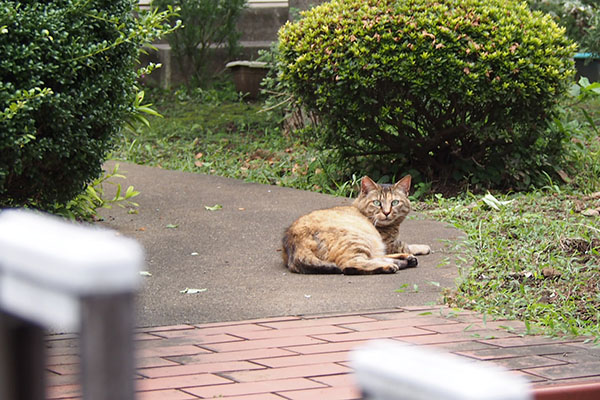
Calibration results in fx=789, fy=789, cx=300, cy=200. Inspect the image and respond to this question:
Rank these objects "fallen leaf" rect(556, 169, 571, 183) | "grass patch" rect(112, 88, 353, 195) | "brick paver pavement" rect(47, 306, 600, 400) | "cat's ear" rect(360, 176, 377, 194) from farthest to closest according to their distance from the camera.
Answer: "grass patch" rect(112, 88, 353, 195) → "fallen leaf" rect(556, 169, 571, 183) → "cat's ear" rect(360, 176, 377, 194) → "brick paver pavement" rect(47, 306, 600, 400)

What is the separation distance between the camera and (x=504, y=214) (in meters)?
6.56

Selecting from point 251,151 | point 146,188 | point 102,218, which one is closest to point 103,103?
point 102,218

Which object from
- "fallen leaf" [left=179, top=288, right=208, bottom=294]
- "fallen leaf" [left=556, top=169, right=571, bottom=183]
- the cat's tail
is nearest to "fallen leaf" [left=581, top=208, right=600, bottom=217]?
"fallen leaf" [left=556, top=169, right=571, bottom=183]

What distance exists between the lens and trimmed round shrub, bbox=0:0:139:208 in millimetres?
4438

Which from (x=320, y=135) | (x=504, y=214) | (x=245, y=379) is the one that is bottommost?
(x=245, y=379)

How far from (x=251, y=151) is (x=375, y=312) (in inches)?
262

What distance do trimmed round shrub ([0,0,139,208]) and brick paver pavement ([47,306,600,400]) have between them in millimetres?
1316

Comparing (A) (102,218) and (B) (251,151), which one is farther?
(B) (251,151)

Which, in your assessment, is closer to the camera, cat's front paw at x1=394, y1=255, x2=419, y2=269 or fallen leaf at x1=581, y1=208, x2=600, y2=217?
cat's front paw at x1=394, y1=255, x2=419, y2=269

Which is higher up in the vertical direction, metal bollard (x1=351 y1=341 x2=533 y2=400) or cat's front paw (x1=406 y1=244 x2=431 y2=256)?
metal bollard (x1=351 y1=341 x2=533 y2=400)

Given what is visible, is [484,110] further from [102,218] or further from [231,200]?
[102,218]

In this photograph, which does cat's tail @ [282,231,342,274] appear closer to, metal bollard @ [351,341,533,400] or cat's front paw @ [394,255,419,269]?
cat's front paw @ [394,255,419,269]

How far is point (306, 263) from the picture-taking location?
530cm

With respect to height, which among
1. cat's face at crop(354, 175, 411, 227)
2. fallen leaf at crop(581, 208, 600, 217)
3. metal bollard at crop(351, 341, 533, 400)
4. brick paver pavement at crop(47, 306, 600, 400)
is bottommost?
brick paver pavement at crop(47, 306, 600, 400)
